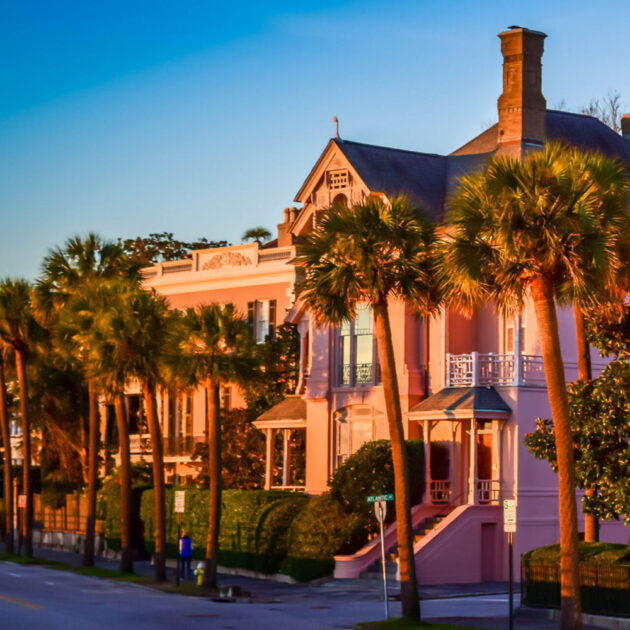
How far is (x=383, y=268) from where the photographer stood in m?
29.7

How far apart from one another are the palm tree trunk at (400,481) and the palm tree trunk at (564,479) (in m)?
5.11

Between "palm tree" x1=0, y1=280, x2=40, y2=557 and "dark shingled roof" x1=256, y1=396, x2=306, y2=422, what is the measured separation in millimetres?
10228

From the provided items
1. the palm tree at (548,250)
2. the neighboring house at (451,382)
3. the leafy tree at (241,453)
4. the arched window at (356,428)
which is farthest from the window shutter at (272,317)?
the palm tree at (548,250)

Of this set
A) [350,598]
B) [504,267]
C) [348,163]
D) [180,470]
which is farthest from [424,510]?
[180,470]

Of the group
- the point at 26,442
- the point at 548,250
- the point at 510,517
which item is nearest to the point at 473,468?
the point at 510,517

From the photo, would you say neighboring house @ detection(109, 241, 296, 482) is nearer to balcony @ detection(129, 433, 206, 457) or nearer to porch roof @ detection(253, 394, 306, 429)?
balcony @ detection(129, 433, 206, 457)

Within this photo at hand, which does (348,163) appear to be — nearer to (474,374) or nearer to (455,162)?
(455,162)

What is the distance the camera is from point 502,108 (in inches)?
1811

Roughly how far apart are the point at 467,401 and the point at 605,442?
1162 centimetres

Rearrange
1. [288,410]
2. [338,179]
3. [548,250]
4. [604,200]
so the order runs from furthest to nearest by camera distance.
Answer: [288,410] < [338,179] < [604,200] < [548,250]

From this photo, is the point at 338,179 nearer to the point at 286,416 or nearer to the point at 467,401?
the point at 286,416

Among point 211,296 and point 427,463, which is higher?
point 211,296

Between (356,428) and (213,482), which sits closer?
(213,482)

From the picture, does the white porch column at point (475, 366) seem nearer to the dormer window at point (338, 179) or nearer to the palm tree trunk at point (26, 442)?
the dormer window at point (338, 179)
